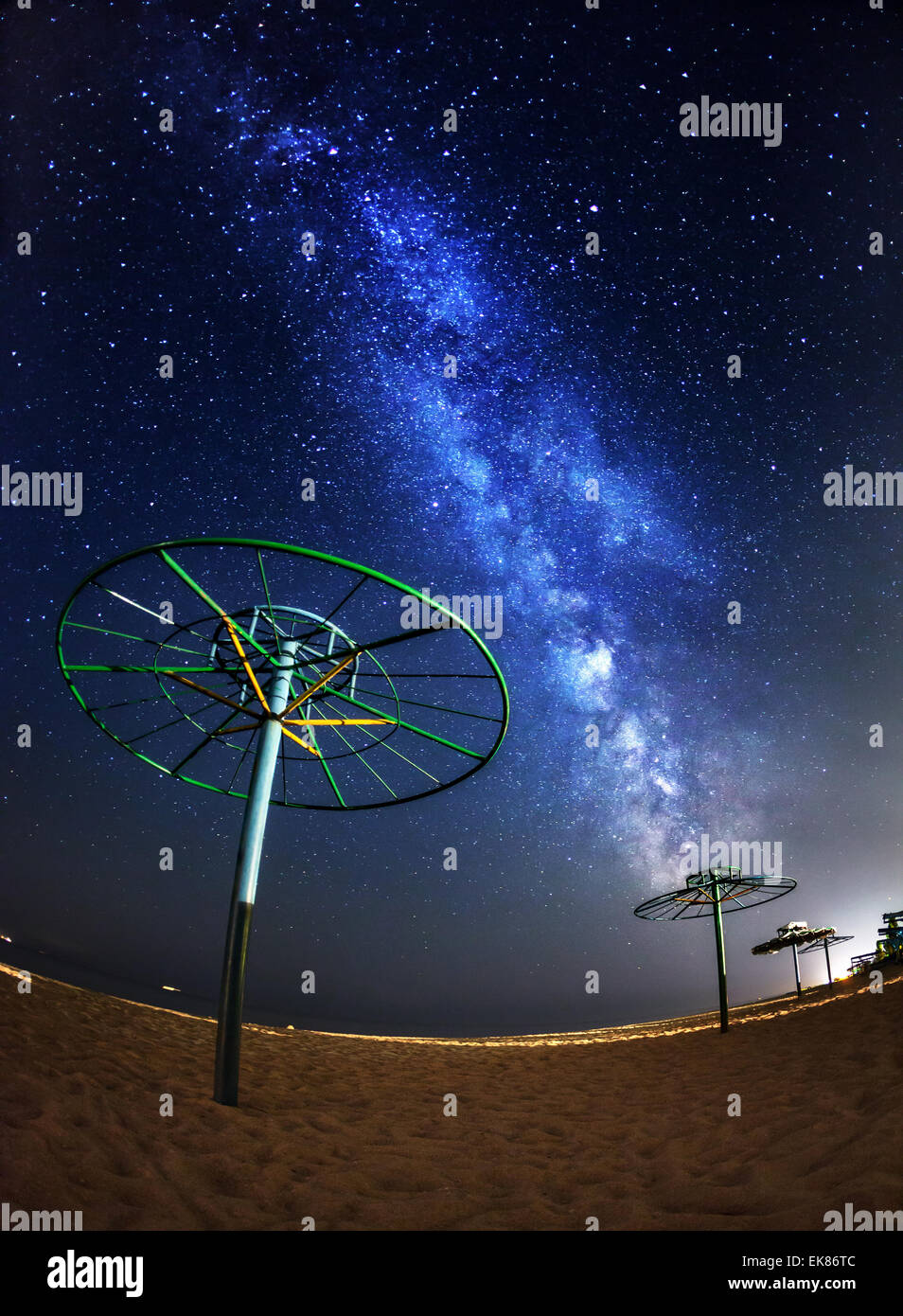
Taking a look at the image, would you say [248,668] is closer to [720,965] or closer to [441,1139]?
[441,1139]

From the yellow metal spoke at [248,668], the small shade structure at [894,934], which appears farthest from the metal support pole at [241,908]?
the small shade structure at [894,934]

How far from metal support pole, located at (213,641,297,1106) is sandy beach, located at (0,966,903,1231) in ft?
1.37

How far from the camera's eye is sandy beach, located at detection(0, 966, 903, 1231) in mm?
4555

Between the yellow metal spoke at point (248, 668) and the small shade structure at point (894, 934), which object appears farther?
the small shade structure at point (894, 934)

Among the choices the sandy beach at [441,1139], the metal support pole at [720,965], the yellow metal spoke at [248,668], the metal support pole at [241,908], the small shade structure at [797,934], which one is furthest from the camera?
the small shade structure at [797,934]

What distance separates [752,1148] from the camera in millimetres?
5672

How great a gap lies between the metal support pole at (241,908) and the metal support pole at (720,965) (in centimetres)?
1108

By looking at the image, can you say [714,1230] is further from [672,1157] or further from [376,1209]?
[376,1209]

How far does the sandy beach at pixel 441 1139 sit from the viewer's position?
455cm

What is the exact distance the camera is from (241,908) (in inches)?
305

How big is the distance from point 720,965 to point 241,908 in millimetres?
11590

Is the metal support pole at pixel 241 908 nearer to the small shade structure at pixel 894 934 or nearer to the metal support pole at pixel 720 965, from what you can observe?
the metal support pole at pixel 720 965

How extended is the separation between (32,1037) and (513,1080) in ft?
25.3
